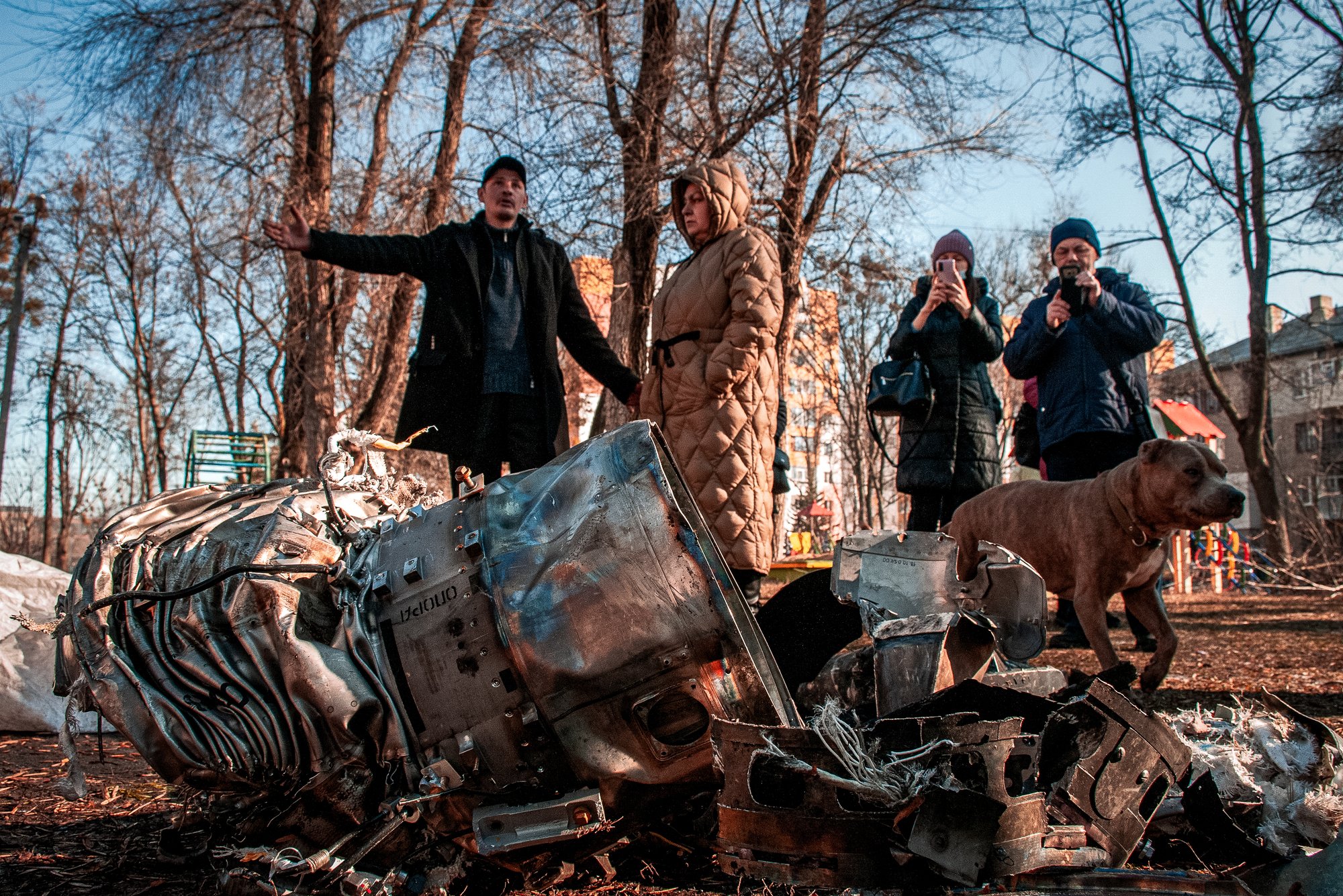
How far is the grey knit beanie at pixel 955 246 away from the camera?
561 centimetres

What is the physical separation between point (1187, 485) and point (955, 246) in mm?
2039

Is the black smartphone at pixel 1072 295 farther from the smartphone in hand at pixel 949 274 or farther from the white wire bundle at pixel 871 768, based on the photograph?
the white wire bundle at pixel 871 768

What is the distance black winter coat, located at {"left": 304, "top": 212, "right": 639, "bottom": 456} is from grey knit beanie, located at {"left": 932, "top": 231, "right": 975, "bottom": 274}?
2.28m

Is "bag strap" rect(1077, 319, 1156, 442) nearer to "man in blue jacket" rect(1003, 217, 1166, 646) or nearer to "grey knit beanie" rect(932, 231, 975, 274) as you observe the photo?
"man in blue jacket" rect(1003, 217, 1166, 646)

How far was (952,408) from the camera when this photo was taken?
514 centimetres

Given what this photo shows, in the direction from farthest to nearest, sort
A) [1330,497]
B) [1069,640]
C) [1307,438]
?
[1307,438] → [1330,497] → [1069,640]

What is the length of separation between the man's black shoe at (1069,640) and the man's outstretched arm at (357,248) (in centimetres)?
404

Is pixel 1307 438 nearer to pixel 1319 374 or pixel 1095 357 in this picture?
pixel 1319 374

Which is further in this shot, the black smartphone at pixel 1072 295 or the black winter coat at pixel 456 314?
the black smartphone at pixel 1072 295

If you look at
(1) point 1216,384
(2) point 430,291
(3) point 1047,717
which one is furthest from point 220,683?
(1) point 1216,384

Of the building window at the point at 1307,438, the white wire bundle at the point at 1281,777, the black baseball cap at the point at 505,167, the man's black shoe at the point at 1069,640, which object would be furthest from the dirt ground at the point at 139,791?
the building window at the point at 1307,438

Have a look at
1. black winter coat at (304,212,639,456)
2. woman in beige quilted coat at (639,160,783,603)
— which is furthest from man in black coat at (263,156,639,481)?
woman in beige quilted coat at (639,160,783,603)

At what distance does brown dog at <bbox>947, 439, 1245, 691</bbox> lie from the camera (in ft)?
13.8

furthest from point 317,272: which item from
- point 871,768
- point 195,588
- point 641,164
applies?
point 871,768
